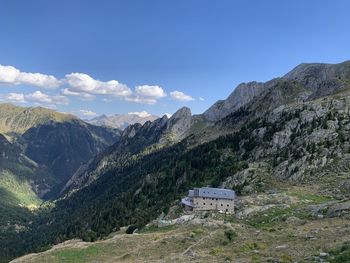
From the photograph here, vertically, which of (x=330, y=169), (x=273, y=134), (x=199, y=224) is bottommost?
(x=199, y=224)

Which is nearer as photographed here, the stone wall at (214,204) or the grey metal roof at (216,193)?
the stone wall at (214,204)

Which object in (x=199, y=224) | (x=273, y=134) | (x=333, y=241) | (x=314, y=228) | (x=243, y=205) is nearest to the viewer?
(x=333, y=241)

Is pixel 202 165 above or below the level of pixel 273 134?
below

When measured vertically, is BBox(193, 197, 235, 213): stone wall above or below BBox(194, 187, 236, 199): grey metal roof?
below

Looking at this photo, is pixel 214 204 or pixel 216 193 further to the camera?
pixel 214 204

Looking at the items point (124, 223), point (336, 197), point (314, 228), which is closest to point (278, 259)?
point (314, 228)

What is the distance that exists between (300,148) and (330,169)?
69.3 ft

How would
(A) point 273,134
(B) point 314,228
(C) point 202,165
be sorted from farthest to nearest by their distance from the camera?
(C) point 202,165
(A) point 273,134
(B) point 314,228

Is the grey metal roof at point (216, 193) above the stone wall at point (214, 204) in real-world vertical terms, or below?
above

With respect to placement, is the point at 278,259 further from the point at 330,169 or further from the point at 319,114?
the point at 319,114

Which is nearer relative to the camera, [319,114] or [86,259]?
[86,259]

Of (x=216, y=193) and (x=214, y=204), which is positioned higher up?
(x=216, y=193)

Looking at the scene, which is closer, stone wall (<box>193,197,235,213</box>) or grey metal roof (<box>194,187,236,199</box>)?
stone wall (<box>193,197,235,213</box>)

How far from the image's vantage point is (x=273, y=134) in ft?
547
